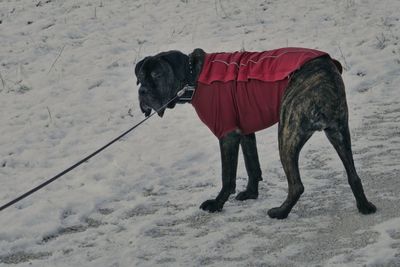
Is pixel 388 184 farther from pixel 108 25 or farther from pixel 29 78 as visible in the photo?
pixel 108 25

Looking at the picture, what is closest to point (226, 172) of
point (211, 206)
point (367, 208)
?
point (211, 206)

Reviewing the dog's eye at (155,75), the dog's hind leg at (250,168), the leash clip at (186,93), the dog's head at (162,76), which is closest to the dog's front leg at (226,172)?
the dog's hind leg at (250,168)

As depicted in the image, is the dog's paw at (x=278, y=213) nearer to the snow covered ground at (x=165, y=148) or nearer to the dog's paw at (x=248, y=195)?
the snow covered ground at (x=165, y=148)

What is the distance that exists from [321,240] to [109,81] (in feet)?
17.8

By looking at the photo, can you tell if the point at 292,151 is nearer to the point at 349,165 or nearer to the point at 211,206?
the point at 349,165

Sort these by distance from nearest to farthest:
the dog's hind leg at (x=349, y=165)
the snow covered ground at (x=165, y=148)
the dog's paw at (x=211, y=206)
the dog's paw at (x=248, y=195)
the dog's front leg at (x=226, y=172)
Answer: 1. the snow covered ground at (x=165, y=148)
2. the dog's hind leg at (x=349, y=165)
3. the dog's front leg at (x=226, y=172)
4. the dog's paw at (x=211, y=206)
5. the dog's paw at (x=248, y=195)

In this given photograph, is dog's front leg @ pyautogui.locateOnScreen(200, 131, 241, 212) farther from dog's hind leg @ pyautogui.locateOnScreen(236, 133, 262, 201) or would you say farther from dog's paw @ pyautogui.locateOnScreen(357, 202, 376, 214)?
dog's paw @ pyautogui.locateOnScreen(357, 202, 376, 214)

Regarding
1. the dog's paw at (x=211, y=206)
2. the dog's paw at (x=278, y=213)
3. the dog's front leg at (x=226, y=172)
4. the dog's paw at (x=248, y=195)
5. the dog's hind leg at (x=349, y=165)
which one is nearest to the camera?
the dog's hind leg at (x=349, y=165)

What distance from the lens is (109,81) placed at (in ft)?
28.9

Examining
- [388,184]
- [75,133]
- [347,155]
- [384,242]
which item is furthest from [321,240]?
[75,133]

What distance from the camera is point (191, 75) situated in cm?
496

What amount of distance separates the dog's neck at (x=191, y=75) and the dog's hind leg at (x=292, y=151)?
0.91 meters

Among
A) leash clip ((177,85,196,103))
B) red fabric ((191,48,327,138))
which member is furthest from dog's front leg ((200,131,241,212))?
leash clip ((177,85,196,103))

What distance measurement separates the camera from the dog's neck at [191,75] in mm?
4922
